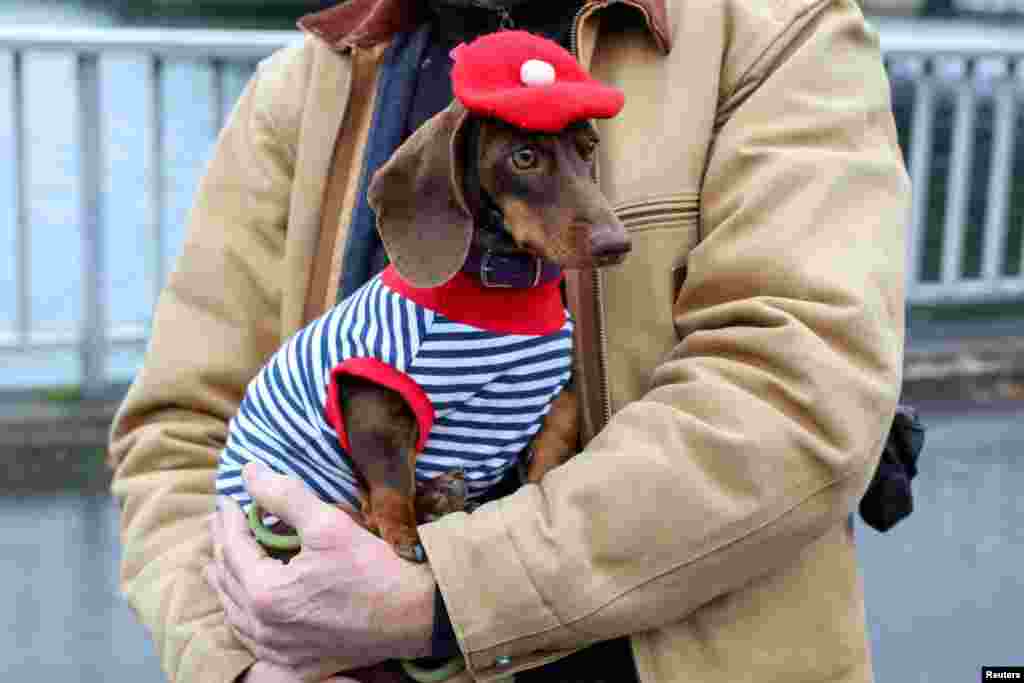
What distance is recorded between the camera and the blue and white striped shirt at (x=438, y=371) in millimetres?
1880

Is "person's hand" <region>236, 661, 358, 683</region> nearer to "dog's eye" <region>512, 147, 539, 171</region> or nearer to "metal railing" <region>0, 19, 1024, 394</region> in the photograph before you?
"dog's eye" <region>512, 147, 539, 171</region>

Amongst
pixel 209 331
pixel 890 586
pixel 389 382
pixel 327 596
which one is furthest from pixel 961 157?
pixel 327 596

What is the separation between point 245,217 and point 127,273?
12.2ft

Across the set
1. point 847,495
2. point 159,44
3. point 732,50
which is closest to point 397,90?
point 732,50

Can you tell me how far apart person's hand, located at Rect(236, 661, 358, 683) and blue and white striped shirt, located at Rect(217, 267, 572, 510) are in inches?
9.7

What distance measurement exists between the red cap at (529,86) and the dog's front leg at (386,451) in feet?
1.34

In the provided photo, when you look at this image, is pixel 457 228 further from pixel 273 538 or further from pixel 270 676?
pixel 270 676

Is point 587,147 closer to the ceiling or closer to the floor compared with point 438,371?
closer to the ceiling

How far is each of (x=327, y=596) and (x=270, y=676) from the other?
0.61 feet

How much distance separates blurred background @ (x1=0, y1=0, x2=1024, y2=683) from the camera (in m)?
4.28

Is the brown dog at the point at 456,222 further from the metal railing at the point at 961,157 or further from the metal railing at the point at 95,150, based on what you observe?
the metal railing at the point at 961,157

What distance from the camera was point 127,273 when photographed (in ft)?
19.1

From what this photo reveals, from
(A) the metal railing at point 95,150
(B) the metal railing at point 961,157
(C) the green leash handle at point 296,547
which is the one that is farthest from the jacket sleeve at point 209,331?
(B) the metal railing at point 961,157

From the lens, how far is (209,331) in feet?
7.48
